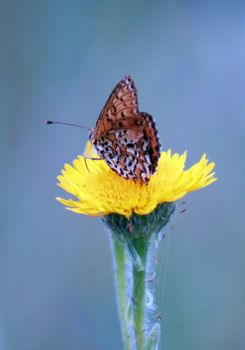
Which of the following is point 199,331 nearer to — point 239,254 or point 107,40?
point 239,254

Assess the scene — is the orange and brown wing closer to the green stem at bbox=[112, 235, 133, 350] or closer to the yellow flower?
the yellow flower

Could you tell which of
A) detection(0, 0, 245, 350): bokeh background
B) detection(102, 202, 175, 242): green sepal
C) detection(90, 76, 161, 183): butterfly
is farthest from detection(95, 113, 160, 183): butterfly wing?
detection(0, 0, 245, 350): bokeh background

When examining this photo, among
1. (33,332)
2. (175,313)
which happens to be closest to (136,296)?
(175,313)

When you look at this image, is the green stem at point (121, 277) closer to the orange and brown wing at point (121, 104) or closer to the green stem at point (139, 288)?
the green stem at point (139, 288)

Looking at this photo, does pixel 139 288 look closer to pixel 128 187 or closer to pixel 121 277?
pixel 121 277

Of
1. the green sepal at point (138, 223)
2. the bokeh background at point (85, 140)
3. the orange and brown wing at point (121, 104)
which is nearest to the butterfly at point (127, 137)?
the orange and brown wing at point (121, 104)
